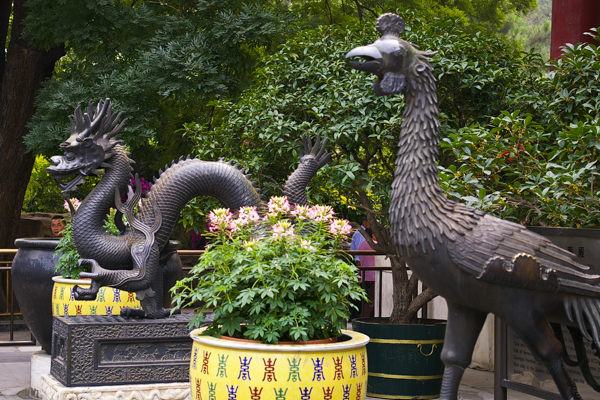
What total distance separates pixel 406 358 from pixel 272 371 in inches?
97.3

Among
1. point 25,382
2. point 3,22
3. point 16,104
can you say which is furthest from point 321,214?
point 3,22

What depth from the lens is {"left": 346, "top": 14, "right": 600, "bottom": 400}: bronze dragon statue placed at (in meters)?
2.89

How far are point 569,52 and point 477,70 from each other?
0.83 meters

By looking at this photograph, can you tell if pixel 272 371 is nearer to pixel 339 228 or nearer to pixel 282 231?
pixel 282 231

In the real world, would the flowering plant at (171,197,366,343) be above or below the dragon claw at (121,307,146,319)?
above

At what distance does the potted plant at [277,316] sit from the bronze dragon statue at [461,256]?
779mm

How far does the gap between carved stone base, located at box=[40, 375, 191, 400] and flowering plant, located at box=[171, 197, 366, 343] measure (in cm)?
141

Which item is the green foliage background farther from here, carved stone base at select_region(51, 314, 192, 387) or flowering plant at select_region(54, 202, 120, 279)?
carved stone base at select_region(51, 314, 192, 387)

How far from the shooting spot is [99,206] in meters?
5.37

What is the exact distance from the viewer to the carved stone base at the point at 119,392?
5.07 m

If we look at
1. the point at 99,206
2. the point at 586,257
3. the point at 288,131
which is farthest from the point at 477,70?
the point at 99,206

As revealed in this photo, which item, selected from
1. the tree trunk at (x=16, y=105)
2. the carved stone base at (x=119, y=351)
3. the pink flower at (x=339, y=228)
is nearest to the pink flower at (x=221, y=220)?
the pink flower at (x=339, y=228)

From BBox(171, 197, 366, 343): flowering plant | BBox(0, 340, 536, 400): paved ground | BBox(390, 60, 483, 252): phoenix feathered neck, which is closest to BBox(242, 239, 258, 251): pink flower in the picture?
BBox(171, 197, 366, 343): flowering plant

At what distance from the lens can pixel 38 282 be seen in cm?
659
